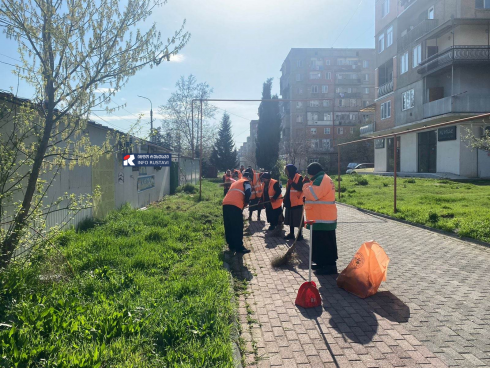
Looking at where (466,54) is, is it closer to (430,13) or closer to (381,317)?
(430,13)

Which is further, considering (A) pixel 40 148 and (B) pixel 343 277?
(B) pixel 343 277

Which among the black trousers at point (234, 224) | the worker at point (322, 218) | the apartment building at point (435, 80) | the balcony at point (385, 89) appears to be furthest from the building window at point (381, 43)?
the worker at point (322, 218)

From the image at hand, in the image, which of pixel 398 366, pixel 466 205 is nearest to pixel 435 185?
pixel 466 205

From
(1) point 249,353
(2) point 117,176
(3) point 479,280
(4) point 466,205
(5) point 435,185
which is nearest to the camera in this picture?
(1) point 249,353

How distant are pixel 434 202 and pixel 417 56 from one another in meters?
19.3

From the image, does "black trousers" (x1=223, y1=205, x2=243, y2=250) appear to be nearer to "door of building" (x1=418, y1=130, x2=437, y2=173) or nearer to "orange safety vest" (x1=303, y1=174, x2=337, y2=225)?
"orange safety vest" (x1=303, y1=174, x2=337, y2=225)

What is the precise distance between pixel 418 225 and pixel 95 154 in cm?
929

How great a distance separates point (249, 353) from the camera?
3723mm

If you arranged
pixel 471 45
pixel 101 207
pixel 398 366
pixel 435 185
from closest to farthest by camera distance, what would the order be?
pixel 398 366 → pixel 101 207 → pixel 435 185 → pixel 471 45

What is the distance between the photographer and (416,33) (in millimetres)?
29531

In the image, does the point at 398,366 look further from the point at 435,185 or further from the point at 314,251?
the point at 435,185

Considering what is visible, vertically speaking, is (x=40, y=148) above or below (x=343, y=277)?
above

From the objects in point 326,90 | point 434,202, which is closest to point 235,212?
point 434,202

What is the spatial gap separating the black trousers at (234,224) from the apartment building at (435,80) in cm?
1750
